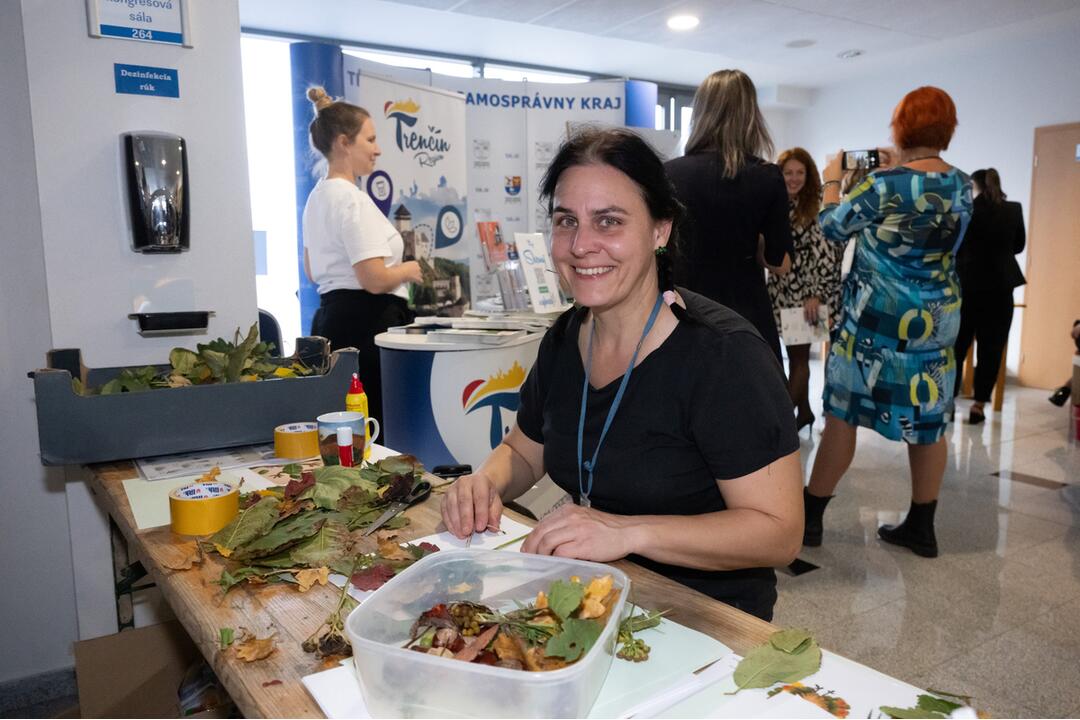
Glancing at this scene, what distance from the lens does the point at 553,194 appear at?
4.64 ft

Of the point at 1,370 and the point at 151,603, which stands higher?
the point at 1,370

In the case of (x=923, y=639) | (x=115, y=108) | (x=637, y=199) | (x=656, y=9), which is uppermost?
(x=656, y=9)

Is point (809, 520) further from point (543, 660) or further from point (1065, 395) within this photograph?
point (1065, 395)

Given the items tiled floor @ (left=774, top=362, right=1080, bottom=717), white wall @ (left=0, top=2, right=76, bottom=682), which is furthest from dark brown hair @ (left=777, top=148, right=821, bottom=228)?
white wall @ (left=0, top=2, right=76, bottom=682)

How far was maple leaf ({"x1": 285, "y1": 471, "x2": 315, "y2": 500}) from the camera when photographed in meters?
1.33

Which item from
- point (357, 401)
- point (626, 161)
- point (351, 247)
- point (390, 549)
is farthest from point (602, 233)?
point (351, 247)

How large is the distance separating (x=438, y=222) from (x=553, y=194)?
3673 millimetres

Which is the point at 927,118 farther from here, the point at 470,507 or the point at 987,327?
the point at 987,327

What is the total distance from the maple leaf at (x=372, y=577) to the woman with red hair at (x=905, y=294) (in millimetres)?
2391

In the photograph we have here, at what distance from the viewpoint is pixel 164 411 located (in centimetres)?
163

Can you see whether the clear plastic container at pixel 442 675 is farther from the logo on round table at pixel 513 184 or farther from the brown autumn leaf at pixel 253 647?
the logo on round table at pixel 513 184

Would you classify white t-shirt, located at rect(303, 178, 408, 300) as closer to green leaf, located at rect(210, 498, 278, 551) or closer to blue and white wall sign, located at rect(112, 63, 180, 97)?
blue and white wall sign, located at rect(112, 63, 180, 97)

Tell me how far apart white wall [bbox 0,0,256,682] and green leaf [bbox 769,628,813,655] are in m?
1.73

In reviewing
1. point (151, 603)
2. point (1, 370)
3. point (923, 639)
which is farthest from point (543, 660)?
point (923, 639)
